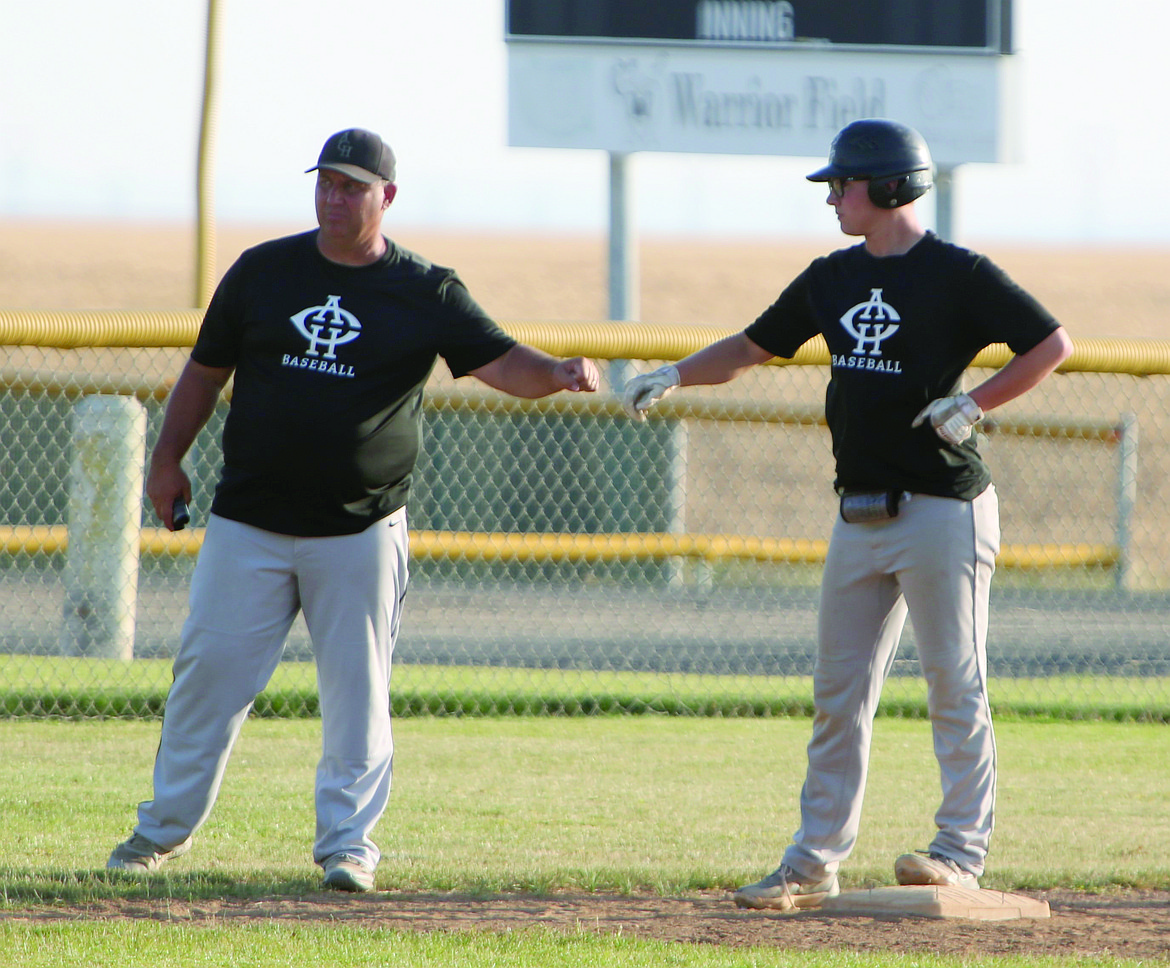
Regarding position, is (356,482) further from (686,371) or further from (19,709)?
(19,709)

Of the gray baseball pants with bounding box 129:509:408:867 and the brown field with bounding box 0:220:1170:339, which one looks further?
the brown field with bounding box 0:220:1170:339

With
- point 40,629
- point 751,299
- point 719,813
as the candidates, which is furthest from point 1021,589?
point 751,299

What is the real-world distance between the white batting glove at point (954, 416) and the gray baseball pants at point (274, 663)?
4.60 ft

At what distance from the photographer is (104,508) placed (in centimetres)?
696

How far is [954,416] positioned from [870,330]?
0.31 metres

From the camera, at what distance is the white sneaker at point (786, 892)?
3.65 meters

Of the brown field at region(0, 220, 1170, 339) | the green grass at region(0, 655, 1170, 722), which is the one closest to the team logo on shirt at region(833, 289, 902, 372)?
the green grass at region(0, 655, 1170, 722)

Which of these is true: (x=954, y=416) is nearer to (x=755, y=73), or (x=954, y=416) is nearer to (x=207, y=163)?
(x=207, y=163)

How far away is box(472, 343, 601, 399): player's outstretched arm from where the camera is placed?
3846 mm

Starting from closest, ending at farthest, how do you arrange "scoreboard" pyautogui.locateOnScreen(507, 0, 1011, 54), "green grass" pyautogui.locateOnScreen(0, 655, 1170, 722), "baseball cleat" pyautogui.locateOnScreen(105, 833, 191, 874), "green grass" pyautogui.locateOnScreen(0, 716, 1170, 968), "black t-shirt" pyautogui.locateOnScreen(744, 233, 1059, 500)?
"green grass" pyautogui.locateOnScreen(0, 716, 1170, 968) → "black t-shirt" pyautogui.locateOnScreen(744, 233, 1059, 500) → "baseball cleat" pyautogui.locateOnScreen(105, 833, 191, 874) → "green grass" pyautogui.locateOnScreen(0, 655, 1170, 722) → "scoreboard" pyautogui.locateOnScreen(507, 0, 1011, 54)

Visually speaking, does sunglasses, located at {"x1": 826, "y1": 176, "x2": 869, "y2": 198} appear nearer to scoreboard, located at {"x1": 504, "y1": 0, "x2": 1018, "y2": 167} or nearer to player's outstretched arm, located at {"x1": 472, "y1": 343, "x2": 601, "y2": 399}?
player's outstretched arm, located at {"x1": 472, "y1": 343, "x2": 601, "y2": 399}

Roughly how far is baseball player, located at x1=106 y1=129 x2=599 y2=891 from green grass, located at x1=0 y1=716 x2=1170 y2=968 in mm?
268

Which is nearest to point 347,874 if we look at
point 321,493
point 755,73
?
point 321,493

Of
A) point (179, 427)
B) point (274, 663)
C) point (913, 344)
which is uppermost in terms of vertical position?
point (913, 344)
